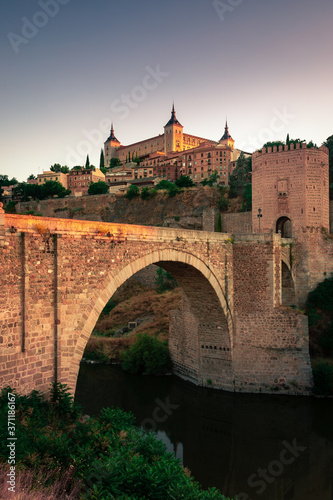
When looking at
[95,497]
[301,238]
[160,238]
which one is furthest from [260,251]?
[95,497]

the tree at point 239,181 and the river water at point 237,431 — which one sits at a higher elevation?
the tree at point 239,181

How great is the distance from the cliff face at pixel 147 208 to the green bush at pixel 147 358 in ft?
56.3

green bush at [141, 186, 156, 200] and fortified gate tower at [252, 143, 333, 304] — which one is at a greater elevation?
green bush at [141, 186, 156, 200]

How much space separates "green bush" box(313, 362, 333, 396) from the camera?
46.4 ft

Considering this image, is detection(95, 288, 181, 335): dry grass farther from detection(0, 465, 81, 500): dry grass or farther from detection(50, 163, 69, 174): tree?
detection(50, 163, 69, 174): tree

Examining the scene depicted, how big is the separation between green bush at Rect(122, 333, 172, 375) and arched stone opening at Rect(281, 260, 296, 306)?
851cm

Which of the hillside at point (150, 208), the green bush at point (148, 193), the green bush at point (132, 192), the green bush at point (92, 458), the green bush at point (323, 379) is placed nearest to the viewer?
the green bush at point (92, 458)

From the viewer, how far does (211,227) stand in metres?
32.1

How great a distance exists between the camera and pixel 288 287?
2227 cm

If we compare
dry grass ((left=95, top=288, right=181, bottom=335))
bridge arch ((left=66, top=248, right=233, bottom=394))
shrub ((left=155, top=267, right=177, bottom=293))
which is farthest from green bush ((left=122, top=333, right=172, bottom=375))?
shrub ((left=155, top=267, right=177, bottom=293))

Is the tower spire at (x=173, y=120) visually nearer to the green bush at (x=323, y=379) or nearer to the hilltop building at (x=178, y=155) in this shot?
the hilltop building at (x=178, y=155)

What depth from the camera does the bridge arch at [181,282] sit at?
8.71 metres

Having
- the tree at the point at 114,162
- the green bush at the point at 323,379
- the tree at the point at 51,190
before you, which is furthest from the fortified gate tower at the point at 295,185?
the tree at the point at 114,162

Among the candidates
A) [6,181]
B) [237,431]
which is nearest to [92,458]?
[237,431]
